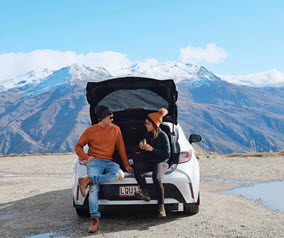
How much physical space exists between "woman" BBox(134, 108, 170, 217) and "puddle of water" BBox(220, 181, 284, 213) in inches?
87.2

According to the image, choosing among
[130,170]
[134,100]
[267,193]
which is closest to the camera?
[130,170]

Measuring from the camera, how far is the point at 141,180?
517cm

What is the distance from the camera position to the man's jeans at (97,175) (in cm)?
498

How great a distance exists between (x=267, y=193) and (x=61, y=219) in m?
4.31

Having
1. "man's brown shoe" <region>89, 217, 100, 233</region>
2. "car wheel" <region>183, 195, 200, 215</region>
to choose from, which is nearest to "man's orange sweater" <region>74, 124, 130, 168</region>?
"man's brown shoe" <region>89, 217, 100, 233</region>

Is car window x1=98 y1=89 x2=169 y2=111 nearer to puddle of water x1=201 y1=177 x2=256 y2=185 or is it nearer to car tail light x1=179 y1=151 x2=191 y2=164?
car tail light x1=179 y1=151 x2=191 y2=164

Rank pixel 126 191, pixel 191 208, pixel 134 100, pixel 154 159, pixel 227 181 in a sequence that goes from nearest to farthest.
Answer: pixel 126 191 < pixel 154 159 < pixel 191 208 < pixel 134 100 < pixel 227 181

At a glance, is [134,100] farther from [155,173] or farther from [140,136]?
[155,173]

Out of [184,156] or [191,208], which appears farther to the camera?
[191,208]

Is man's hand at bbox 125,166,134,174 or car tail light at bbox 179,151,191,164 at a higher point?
car tail light at bbox 179,151,191,164

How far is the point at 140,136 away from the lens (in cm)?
650

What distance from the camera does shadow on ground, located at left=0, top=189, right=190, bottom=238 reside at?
16.7 ft

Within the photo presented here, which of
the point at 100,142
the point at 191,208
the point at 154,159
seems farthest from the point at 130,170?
the point at 191,208

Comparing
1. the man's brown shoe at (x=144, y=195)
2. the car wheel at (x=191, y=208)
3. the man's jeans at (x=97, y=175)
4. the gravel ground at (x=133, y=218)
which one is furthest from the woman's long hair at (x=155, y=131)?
the gravel ground at (x=133, y=218)
